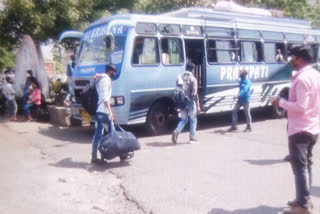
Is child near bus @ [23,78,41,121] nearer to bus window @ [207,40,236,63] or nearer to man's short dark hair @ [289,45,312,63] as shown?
bus window @ [207,40,236,63]

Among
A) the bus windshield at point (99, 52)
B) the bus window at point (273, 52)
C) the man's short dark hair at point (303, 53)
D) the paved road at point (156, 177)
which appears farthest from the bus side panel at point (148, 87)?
the man's short dark hair at point (303, 53)

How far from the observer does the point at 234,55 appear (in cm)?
1130

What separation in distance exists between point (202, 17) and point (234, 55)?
1.52m

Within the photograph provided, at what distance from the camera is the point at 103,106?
6.75 metres

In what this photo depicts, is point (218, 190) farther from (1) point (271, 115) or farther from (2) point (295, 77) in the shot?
(1) point (271, 115)

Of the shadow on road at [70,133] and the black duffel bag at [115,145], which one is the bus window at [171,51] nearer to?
the shadow on road at [70,133]

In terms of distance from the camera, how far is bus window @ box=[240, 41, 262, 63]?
11.6 m

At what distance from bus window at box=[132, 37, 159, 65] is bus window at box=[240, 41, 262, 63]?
3.31 m

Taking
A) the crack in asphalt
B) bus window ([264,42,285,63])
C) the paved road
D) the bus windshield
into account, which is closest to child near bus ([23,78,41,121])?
the paved road

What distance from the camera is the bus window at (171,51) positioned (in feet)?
31.6

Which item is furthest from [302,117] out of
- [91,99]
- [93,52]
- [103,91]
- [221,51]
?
[221,51]

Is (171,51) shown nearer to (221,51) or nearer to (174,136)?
(221,51)

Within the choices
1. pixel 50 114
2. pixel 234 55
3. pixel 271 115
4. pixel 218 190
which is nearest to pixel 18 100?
pixel 50 114

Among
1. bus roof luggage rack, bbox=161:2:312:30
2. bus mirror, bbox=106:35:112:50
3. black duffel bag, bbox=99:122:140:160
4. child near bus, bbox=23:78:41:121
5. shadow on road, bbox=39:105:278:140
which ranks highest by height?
bus roof luggage rack, bbox=161:2:312:30
